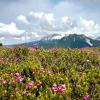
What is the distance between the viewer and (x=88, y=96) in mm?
9508

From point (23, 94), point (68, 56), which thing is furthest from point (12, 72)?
point (68, 56)

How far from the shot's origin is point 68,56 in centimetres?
1653

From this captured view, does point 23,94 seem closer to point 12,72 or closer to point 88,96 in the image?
point 88,96

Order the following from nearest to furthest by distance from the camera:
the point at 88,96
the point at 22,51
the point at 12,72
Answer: the point at 88,96
the point at 12,72
the point at 22,51

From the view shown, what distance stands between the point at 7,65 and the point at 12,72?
1898mm

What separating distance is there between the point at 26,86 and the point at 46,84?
3.30 feet

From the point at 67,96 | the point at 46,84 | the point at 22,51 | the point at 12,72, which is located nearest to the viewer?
the point at 67,96

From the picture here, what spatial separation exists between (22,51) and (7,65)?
4434 millimetres

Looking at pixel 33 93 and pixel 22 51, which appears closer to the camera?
pixel 33 93

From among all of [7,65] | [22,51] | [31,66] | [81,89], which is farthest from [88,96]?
[22,51]

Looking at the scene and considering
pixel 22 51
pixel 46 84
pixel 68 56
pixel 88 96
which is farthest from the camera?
pixel 22 51

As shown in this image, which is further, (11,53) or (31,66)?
(11,53)

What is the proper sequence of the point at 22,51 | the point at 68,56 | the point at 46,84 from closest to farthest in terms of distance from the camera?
the point at 46,84 < the point at 68,56 < the point at 22,51

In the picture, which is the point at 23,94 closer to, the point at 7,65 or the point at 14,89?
the point at 14,89
